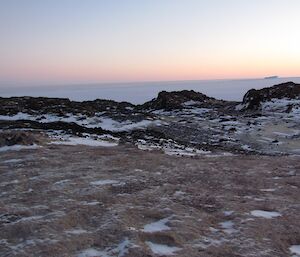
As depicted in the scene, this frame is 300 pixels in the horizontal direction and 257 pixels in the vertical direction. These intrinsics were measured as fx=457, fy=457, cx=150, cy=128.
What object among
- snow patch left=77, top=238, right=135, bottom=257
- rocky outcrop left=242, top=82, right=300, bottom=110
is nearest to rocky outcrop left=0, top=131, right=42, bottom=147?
snow patch left=77, top=238, right=135, bottom=257

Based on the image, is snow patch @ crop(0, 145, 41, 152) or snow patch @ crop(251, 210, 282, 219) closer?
snow patch @ crop(251, 210, 282, 219)

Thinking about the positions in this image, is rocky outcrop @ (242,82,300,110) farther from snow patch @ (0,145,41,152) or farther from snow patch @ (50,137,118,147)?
snow patch @ (0,145,41,152)

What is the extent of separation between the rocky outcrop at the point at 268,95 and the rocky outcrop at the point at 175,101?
3.95 metres

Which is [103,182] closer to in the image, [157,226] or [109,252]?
[157,226]

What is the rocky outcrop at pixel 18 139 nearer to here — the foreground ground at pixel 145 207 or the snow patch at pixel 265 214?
the foreground ground at pixel 145 207

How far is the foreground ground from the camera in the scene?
658 cm

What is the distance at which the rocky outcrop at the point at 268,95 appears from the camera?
33.9m

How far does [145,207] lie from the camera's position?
8.41 metres

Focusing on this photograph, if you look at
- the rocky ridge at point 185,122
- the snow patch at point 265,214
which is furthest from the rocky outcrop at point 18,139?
the snow patch at point 265,214

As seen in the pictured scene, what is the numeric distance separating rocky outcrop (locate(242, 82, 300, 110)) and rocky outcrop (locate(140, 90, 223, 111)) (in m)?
3.95

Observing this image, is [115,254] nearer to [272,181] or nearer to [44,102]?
[272,181]

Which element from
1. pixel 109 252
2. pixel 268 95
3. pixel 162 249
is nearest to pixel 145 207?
pixel 162 249

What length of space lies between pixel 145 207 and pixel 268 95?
30.3 m

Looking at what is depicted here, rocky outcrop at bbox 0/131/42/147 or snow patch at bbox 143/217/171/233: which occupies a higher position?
rocky outcrop at bbox 0/131/42/147
